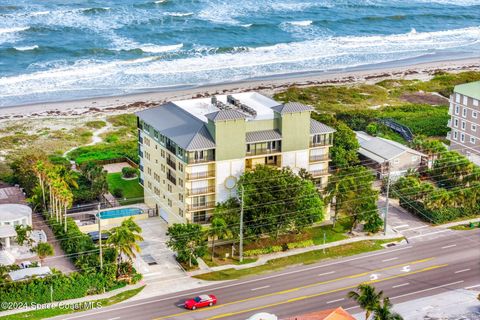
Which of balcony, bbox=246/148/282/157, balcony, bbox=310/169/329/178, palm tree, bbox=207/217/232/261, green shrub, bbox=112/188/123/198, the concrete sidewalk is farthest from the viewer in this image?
green shrub, bbox=112/188/123/198

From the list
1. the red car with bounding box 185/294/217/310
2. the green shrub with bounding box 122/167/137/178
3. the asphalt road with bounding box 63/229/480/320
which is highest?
the green shrub with bounding box 122/167/137/178

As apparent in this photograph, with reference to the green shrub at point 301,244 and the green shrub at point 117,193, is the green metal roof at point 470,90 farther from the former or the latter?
the green shrub at point 117,193

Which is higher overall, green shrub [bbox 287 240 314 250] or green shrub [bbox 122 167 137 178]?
green shrub [bbox 122 167 137 178]

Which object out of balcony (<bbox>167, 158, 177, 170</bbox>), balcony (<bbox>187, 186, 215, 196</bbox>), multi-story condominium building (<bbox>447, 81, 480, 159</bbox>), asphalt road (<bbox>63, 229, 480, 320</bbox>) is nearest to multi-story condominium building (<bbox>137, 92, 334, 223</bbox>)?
balcony (<bbox>167, 158, 177, 170</bbox>)

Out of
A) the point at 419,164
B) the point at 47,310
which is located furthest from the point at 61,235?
the point at 419,164

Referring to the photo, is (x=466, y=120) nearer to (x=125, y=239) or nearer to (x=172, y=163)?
(x=172, y=163)

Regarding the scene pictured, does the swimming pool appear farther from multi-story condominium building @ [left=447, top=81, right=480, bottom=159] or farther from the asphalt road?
multi-story condominium building @ [left=447, top=81, right=480, bottom=159]

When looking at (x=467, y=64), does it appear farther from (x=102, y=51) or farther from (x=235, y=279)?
(x=235, y=279)
